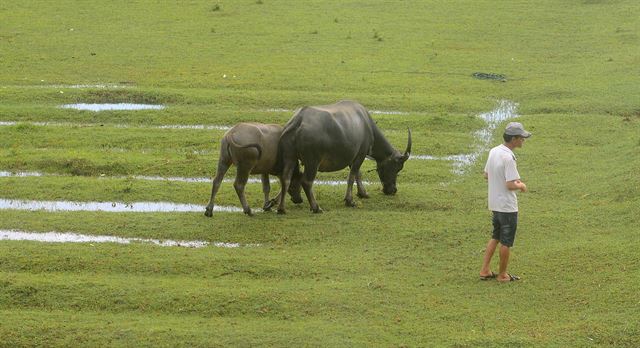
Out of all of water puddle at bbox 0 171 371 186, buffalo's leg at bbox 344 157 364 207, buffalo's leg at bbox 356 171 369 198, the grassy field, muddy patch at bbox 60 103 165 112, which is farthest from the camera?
muddy patch at bbox 60 103 165 112

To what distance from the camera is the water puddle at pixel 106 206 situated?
58.1 feet

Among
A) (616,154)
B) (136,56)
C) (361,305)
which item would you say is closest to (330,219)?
(361,305)

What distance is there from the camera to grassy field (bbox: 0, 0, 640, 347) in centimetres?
1243

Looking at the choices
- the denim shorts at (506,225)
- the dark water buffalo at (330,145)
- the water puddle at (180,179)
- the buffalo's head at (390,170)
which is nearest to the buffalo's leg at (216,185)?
the dark water buffalo at (330,145)

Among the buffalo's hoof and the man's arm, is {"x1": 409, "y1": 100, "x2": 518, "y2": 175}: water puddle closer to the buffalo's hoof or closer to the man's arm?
the buffalo's hoof

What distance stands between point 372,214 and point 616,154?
6280mm

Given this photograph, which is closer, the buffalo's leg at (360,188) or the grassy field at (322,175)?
the grassy field at (322,175)

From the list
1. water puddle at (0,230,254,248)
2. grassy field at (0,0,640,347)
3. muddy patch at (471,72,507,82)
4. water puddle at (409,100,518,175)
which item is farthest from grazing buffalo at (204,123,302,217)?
muddy patch at (471,72,507,82)

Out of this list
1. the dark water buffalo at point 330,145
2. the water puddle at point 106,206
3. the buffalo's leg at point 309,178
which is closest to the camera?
the dark water buffalo at point 330,145

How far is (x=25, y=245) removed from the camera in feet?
49.2

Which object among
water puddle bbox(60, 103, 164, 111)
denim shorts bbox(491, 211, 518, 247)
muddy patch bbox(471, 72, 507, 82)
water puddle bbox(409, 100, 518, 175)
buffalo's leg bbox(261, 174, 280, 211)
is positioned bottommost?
muddy patch bbox(471, 72, 507, 82)

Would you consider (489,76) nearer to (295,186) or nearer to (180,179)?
(180,179)

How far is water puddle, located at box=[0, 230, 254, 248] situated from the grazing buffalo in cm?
137

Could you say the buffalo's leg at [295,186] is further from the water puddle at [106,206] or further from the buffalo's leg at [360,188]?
the buffalo's leg at [360,188]
